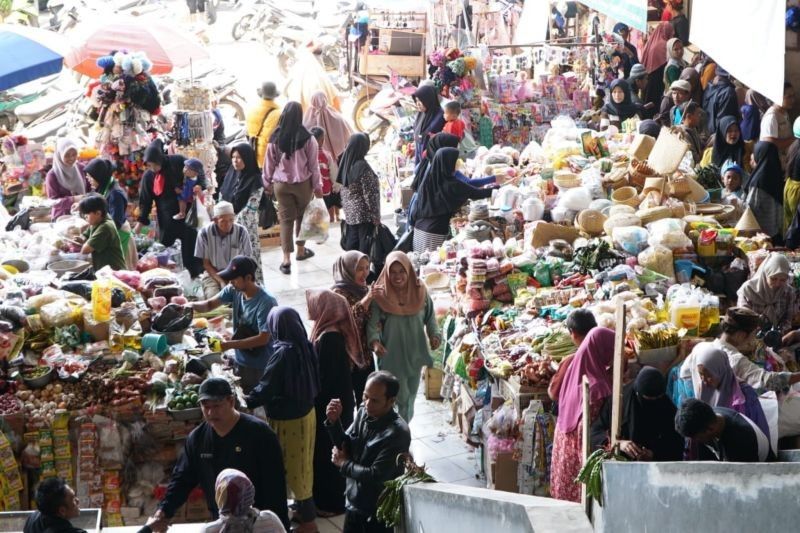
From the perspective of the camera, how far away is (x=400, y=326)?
7027mm

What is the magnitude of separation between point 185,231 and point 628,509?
268 inches

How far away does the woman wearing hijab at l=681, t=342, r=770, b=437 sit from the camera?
579 centimetres

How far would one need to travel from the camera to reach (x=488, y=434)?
6.87 meters

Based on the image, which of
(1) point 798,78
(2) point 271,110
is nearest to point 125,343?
(2) point 271,110

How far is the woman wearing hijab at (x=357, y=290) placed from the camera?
6.95 m

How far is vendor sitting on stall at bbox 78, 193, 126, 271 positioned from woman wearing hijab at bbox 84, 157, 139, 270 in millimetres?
218

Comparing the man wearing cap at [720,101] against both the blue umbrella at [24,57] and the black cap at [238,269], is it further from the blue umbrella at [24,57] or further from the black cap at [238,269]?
the blue umbrella at [24,57]

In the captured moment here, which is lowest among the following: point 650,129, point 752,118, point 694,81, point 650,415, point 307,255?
point 307,255

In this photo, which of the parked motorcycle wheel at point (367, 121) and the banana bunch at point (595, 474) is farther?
the parked motorcycle wheel at point (367, 121)

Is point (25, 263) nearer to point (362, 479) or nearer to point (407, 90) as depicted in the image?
point (362, 479)

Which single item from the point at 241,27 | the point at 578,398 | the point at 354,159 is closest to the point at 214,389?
the point at 578,398

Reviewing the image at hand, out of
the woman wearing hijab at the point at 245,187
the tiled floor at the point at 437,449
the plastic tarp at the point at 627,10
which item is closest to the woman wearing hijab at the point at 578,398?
the tiled floor at the point at 437,449

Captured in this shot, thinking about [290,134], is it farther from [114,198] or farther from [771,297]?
[771,297]

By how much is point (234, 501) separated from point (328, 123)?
870 cm
